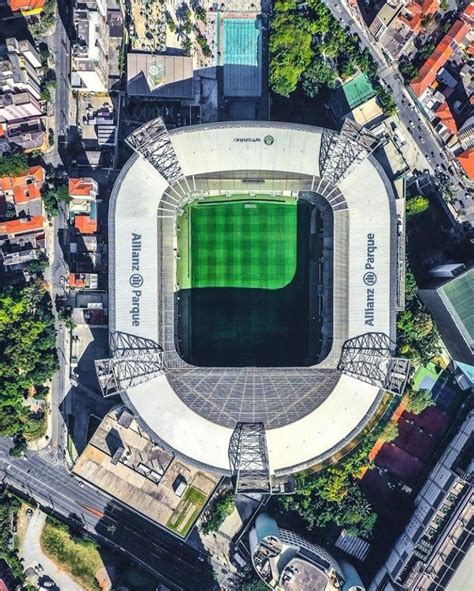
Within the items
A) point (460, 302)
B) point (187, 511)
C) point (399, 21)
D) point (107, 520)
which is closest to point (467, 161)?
point (460, 302)

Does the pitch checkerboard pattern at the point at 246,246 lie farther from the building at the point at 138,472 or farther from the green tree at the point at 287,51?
the building at the point at 138,472

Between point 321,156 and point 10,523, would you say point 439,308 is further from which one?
point 10,523

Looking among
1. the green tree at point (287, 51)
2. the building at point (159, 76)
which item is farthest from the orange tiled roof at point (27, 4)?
the green tree at point (287, 51)

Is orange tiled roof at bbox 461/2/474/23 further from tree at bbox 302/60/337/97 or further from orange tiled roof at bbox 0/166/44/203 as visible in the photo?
orange tiled roof at bbox 0/166/44/203

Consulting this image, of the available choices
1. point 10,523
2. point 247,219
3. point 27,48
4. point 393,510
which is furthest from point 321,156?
point 10,523

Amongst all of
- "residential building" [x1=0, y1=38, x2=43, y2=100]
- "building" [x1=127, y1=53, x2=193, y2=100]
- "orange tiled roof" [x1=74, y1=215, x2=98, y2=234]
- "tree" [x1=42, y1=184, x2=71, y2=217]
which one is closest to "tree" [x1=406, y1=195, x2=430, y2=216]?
"building" [x1=127, y1=53, x2=193, y2=100]

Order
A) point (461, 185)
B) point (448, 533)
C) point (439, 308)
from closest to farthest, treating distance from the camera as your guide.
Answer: point (448, 533), point (439, 308), point (461, 185)

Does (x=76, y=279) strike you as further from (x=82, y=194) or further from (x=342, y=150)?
(x=342, y=150)
